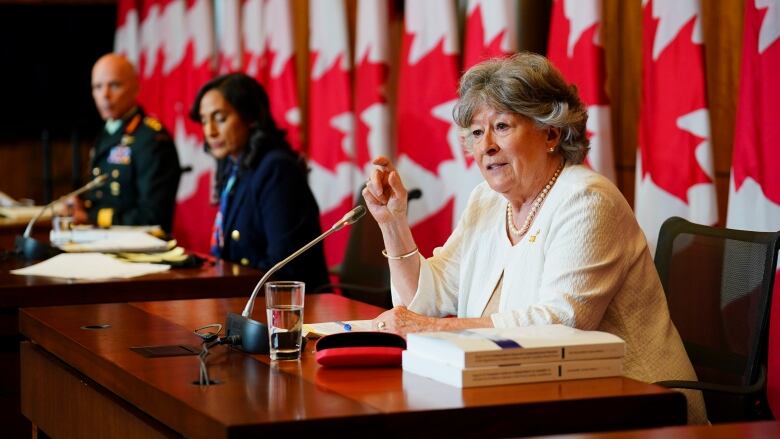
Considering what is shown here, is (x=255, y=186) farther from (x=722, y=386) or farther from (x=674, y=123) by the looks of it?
(x=722, y=386)

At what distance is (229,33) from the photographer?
7.08m

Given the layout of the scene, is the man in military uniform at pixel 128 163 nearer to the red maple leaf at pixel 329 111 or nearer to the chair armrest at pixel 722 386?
the red maple leaf at pixel 329 111

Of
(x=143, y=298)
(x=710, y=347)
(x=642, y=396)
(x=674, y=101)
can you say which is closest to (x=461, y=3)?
(x=674, y=101)

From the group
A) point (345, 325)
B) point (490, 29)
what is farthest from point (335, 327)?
point (490, 29)

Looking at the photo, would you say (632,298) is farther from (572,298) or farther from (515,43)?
(515,43)

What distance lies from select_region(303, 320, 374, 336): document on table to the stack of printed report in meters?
0.48

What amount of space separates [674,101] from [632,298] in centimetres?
122

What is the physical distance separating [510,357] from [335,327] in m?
0.72

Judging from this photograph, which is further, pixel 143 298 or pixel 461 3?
pixel 461 3

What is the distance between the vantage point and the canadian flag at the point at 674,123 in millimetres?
3355

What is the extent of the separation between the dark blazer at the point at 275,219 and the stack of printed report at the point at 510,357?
2.02 m

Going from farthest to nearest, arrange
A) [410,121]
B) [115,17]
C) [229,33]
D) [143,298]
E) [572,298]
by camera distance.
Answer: [115,17]
[229,33]
[410,121]
[143,298]
[572,298]

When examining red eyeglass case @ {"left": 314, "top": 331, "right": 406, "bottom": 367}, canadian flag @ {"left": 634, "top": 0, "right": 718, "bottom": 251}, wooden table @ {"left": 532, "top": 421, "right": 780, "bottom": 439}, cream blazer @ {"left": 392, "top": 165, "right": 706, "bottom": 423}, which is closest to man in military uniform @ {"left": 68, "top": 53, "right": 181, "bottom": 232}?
canadian flag @ {"left": 634, "top": 0, "right": 718, "bottom": 251}

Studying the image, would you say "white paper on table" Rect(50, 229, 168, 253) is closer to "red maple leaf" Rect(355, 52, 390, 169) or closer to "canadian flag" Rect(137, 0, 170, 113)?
"red maple leaf" Rect(355, 52, 390, 169)
